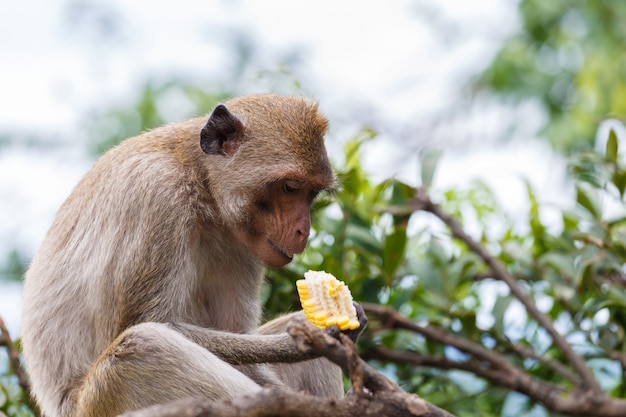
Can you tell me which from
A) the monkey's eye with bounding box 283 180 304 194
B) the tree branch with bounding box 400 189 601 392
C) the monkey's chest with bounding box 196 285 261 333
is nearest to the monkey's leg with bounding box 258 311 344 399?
the monkey's chest with bounding box 196 285 261 333

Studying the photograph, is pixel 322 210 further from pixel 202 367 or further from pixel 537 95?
pixel 537 95

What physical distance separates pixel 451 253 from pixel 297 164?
241 centimetres

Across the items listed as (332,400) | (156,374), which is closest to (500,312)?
(156,374)

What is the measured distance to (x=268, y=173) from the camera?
16.1ft

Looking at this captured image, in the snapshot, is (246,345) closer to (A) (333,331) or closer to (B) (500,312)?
(A) (333,331)

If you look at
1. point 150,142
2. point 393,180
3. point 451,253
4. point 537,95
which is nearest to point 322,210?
point 393,180

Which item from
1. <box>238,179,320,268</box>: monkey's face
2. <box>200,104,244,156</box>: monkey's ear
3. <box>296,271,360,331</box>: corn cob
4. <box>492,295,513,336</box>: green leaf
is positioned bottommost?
<box>492,295,513,336</box>: green leaf

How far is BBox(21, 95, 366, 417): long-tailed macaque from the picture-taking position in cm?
A: 464

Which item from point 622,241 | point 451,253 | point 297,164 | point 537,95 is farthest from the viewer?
point 537,95

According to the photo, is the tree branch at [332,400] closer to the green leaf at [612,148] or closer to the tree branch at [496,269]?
the tree branch at [496,269]

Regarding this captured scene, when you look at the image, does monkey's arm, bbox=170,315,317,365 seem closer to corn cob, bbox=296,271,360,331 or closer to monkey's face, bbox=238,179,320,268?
corn cob, bbox=296,271,360,331

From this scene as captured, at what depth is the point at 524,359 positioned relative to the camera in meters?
6.63

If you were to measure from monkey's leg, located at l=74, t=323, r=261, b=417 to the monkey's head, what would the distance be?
0.85 metres

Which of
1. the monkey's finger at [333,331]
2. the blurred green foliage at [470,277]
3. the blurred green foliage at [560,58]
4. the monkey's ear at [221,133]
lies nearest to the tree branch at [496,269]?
the blurred green foliage at [470,277]
